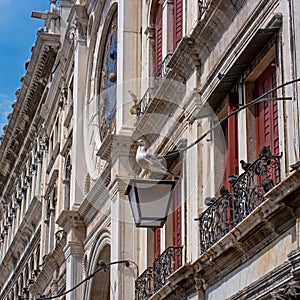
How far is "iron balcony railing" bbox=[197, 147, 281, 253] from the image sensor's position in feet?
44.8

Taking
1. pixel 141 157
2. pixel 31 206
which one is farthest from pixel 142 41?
pixel 31 206

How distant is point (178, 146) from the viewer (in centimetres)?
1827

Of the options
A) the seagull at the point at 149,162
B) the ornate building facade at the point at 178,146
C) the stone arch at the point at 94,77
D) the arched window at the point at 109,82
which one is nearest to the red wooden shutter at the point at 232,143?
the ornate building facade at the point at 178,146

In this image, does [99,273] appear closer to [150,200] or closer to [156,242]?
[156,242]

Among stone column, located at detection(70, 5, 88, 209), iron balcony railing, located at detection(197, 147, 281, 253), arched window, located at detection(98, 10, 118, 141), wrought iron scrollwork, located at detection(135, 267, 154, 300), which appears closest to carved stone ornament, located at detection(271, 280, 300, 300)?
iron balcony railing, located at detection(197, 147, 281, 253)

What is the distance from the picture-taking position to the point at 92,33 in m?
27.9

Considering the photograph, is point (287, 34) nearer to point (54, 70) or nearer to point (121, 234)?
point (121, 234)

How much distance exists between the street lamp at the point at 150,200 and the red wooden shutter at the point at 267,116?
2.26m

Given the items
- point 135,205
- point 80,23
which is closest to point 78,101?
point 80,23

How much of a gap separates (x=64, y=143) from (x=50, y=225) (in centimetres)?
303

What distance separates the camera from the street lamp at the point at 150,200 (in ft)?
54.5

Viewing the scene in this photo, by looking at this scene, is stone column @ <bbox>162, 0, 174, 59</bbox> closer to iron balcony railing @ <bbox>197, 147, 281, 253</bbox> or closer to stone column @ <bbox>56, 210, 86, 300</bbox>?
iron balcony railing @ <bbox>197, 147, 281, 253</bbox>

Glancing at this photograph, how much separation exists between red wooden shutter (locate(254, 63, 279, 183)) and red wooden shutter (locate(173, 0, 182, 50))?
198 inches

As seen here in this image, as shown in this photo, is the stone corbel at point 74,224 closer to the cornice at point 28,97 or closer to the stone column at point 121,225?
the stone column at point 121,225
